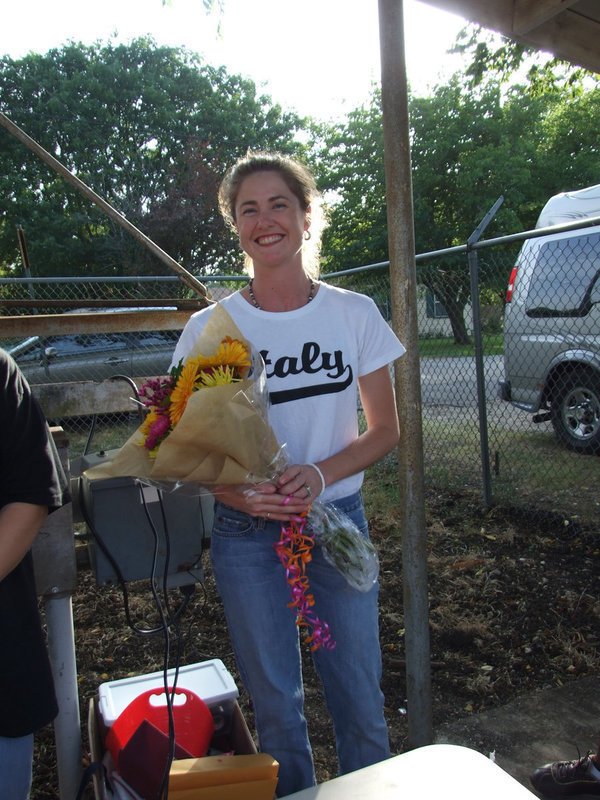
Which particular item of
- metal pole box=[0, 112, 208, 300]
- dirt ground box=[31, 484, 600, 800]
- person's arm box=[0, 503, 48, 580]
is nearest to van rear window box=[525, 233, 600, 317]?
dirt ground box=[31, 484, 600, 800]

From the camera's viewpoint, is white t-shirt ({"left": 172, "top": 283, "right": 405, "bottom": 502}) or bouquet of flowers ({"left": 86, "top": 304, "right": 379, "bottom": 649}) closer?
bouquet of flowers ({"left": 86, "top": 304, "right": 379, "bottom": 649})

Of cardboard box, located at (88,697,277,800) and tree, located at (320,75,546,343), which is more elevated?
tree, located at (320,75,546,343)

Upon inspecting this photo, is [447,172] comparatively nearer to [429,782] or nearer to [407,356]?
[407,356]

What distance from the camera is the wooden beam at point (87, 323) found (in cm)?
248

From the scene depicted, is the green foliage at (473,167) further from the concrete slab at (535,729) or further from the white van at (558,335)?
the concrete slab at (535,729)

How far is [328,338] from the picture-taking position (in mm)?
1827

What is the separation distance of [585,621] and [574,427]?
317 centimetres

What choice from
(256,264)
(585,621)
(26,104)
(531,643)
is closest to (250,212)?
(256,264)

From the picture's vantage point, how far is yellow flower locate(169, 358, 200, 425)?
156cm

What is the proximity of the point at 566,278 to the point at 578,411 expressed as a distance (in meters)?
1.29

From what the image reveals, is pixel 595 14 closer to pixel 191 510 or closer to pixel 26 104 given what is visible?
pixel 191 510

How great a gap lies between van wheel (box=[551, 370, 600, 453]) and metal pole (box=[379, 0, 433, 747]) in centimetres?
406

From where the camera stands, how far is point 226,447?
4.88 feet

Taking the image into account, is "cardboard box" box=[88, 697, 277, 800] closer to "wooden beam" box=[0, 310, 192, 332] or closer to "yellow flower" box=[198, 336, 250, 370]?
"yellow flower" box=[198, 336, 250, 370]
